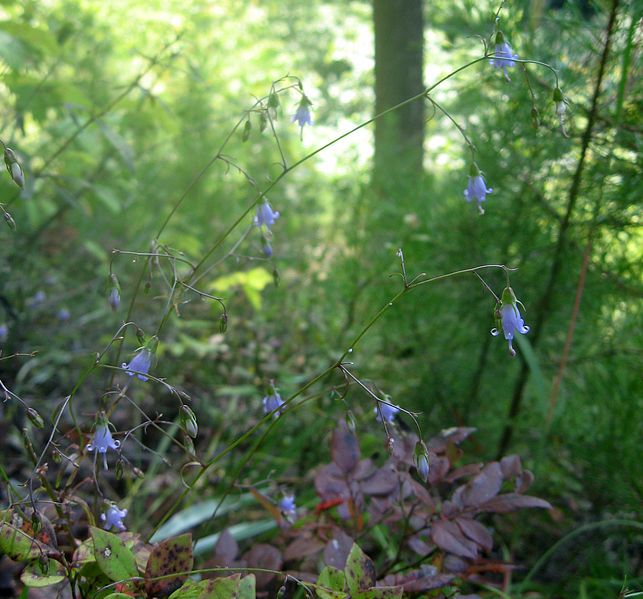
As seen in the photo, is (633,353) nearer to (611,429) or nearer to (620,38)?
(611,429)

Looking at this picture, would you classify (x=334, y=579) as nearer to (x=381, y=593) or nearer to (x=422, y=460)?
(x=381, y=593)

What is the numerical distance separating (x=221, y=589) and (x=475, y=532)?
0.47 m

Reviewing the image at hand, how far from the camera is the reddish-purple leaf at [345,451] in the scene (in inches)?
51.1

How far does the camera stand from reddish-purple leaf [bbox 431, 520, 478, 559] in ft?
3.64

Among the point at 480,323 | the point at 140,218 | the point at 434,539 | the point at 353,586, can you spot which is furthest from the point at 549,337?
the point at 140,218

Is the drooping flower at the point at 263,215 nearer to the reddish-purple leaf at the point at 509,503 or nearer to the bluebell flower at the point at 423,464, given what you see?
the bluebell flower at the point at 423,464

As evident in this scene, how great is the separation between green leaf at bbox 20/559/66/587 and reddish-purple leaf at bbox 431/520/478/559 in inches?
22.8

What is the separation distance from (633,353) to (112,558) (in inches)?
52.8

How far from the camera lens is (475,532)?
1.13m

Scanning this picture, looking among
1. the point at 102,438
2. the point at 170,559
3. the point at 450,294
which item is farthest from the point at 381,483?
the point at 450,294

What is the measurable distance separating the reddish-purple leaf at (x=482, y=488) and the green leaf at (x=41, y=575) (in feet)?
2.18

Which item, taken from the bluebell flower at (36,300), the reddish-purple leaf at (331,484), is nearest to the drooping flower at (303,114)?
the reddish-purple leaf at (331,484)

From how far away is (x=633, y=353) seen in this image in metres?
1.70

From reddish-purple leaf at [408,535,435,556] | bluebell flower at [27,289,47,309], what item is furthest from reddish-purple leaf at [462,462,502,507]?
bluebell flower at [27,289,47,309]
